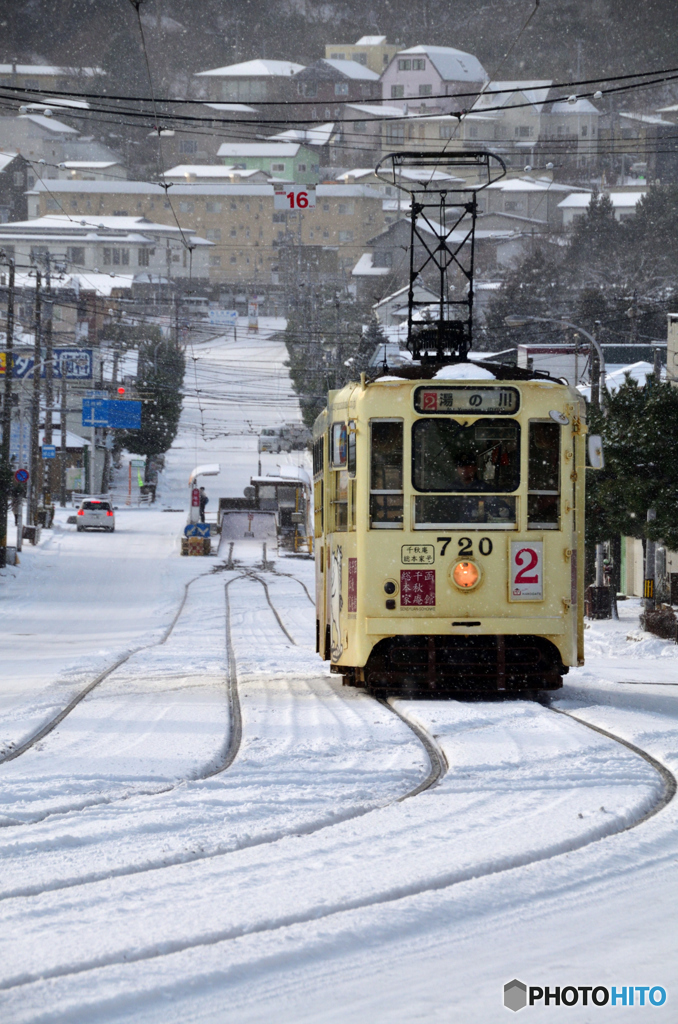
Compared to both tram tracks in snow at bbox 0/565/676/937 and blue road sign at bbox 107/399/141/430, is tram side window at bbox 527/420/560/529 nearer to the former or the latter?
tram tracks in snow at bbox 0/565/676/937

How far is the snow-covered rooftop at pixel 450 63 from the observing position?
181000 mm

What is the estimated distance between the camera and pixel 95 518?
54625 millimetres

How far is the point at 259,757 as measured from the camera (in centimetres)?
878

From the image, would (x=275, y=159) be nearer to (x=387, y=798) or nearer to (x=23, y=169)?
(x=23, y=169)

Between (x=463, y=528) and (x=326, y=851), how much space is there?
235 inches

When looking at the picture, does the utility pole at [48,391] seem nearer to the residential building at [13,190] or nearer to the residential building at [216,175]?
the residential building at [216,175]

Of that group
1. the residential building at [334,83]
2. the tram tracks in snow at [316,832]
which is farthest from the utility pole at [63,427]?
the residential building at [334,83]

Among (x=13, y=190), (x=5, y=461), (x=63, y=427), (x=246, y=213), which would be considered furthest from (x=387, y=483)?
(x=13, y=190)

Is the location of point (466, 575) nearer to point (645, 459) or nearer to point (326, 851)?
point (326, 851)

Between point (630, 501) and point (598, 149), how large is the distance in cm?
13834

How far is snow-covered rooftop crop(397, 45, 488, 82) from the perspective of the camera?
18100 centimetres

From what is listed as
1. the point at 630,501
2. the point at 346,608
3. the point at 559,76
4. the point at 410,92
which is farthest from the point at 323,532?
the point at 559,76

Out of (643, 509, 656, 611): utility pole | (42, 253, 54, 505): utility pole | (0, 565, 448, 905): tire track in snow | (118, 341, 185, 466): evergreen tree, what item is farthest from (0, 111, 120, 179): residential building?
(0, 565, 448, 905): tire track in snow

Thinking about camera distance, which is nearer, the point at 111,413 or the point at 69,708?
the point at 69,708
